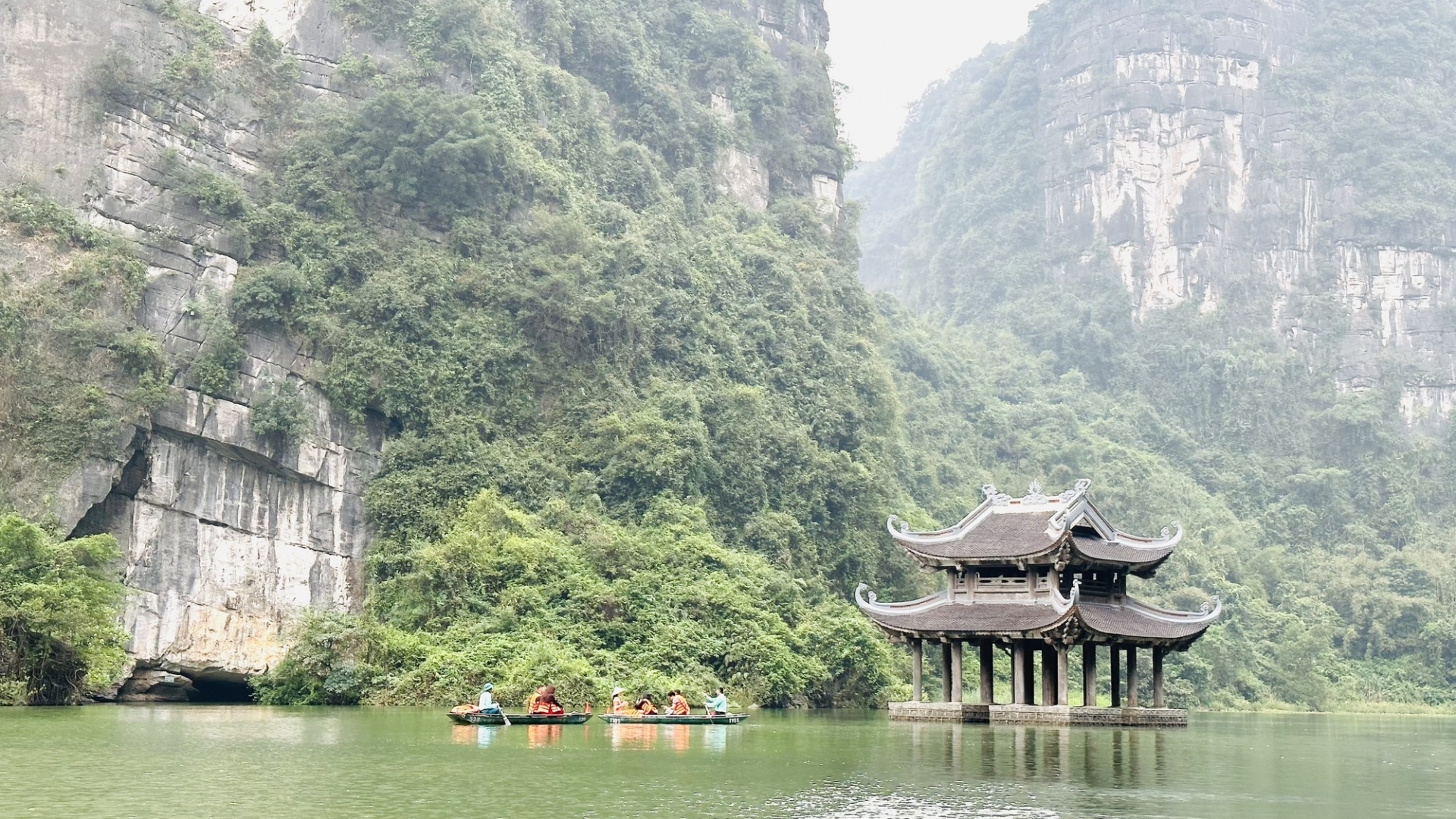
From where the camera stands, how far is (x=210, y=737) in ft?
72.1

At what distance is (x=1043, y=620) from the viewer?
28656mm

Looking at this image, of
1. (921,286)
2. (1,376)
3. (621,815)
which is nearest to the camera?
(621,815)

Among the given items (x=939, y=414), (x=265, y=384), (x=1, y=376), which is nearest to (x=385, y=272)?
(x=265, y=384)

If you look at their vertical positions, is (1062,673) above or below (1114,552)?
below

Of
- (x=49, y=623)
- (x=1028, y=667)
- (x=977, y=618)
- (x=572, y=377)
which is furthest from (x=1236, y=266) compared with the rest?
(x=49, y=623)

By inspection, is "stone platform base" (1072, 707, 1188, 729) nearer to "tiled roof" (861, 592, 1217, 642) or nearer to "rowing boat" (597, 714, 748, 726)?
"tiled roof" (861, 592, 1217, 642)

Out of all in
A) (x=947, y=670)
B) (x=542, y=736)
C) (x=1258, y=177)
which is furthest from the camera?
(x=1258, y=177)

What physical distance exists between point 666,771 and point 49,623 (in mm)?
15891

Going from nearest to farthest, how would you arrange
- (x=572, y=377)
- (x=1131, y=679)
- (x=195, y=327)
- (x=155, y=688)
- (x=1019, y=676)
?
1. (x=1019, y=676)
2. (x=1131, y=679)
3. (x=155, y=688)
4. (x=195, y=327)
5. (x=572, y=377)

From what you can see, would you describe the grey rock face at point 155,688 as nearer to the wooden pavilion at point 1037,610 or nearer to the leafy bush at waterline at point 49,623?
the leafy bush at waterline at point 49,623

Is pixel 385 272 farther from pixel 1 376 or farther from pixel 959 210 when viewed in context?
pixel 959 210

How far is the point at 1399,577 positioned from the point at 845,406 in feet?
90.6

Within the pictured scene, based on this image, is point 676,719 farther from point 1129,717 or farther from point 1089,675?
point 1129,717

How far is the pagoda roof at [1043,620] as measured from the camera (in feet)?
93.5
